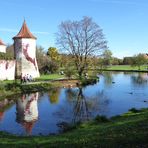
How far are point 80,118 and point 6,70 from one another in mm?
26267

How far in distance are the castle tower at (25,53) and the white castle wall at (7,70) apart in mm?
2284

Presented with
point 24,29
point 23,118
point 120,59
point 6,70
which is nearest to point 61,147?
point 23,118

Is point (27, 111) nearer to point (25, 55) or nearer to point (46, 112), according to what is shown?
point (46, 112)

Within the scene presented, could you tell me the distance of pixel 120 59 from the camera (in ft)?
493

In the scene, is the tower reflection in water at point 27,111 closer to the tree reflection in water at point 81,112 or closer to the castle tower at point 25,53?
the tree reflection in water at point 81,112

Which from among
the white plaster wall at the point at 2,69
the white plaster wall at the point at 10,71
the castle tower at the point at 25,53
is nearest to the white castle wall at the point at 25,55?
the castle tower at the point at 25,53

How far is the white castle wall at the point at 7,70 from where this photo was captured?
43531mm

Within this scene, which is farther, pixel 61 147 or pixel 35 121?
pixel 35 121

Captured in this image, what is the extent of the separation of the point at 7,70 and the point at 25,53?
20.1 feet

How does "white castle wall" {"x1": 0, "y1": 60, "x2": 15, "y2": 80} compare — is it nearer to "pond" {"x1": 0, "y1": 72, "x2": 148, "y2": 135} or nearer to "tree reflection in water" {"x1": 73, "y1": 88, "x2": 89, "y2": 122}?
"pond" {"x1": 0, "y1": 72, "x2": 148, "y2": 135}

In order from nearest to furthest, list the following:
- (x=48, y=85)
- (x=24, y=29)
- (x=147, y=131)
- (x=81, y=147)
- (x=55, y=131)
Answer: (x=81, y=147) → (x=147, y=131) → (x=55, y=131) → (x=48, y=85) → (x=24, y=29)

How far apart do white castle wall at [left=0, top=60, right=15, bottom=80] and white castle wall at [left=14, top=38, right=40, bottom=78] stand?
242cm

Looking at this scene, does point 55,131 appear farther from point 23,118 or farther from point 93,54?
point 93,54

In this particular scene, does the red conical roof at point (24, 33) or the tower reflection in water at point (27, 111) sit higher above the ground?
the red conical roof at point (24, 33)
